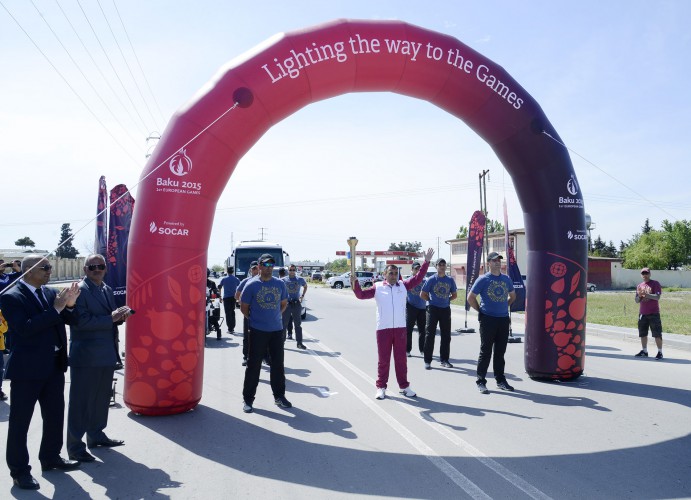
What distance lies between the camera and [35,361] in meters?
4.49

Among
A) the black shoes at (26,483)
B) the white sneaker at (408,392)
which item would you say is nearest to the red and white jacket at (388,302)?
the white sneaker at (408,392)

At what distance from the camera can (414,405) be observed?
273 inches

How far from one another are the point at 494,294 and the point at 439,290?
2.11 metres

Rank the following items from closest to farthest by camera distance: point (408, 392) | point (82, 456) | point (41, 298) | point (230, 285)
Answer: point (41, 298)
point (82, 456)
point (408, 392)
point (230, 285)

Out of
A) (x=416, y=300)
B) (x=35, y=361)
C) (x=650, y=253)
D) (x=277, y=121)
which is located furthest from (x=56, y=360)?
(x=650, y=253)

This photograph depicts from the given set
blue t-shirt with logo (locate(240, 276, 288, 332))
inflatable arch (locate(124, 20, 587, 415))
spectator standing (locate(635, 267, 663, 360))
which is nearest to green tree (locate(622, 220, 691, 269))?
spectator standing (locate(635, 267, 663, 360))

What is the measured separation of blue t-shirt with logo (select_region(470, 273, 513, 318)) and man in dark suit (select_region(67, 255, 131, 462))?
4958 millimetres

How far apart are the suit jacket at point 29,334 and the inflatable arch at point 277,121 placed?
69.4 inches

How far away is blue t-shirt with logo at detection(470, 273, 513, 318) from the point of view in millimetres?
7941

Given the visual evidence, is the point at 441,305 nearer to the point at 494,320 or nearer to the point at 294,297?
the point at 494,320

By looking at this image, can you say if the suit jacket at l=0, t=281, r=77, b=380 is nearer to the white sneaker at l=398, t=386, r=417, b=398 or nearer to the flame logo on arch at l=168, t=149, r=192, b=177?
the flame logo on arch at l=168, t=149, r=192, b=177

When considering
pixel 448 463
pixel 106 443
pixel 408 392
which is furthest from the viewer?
pixel 408 392

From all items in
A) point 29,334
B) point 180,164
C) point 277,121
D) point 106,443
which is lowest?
point 106,443

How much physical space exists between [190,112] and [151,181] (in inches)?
37.7
